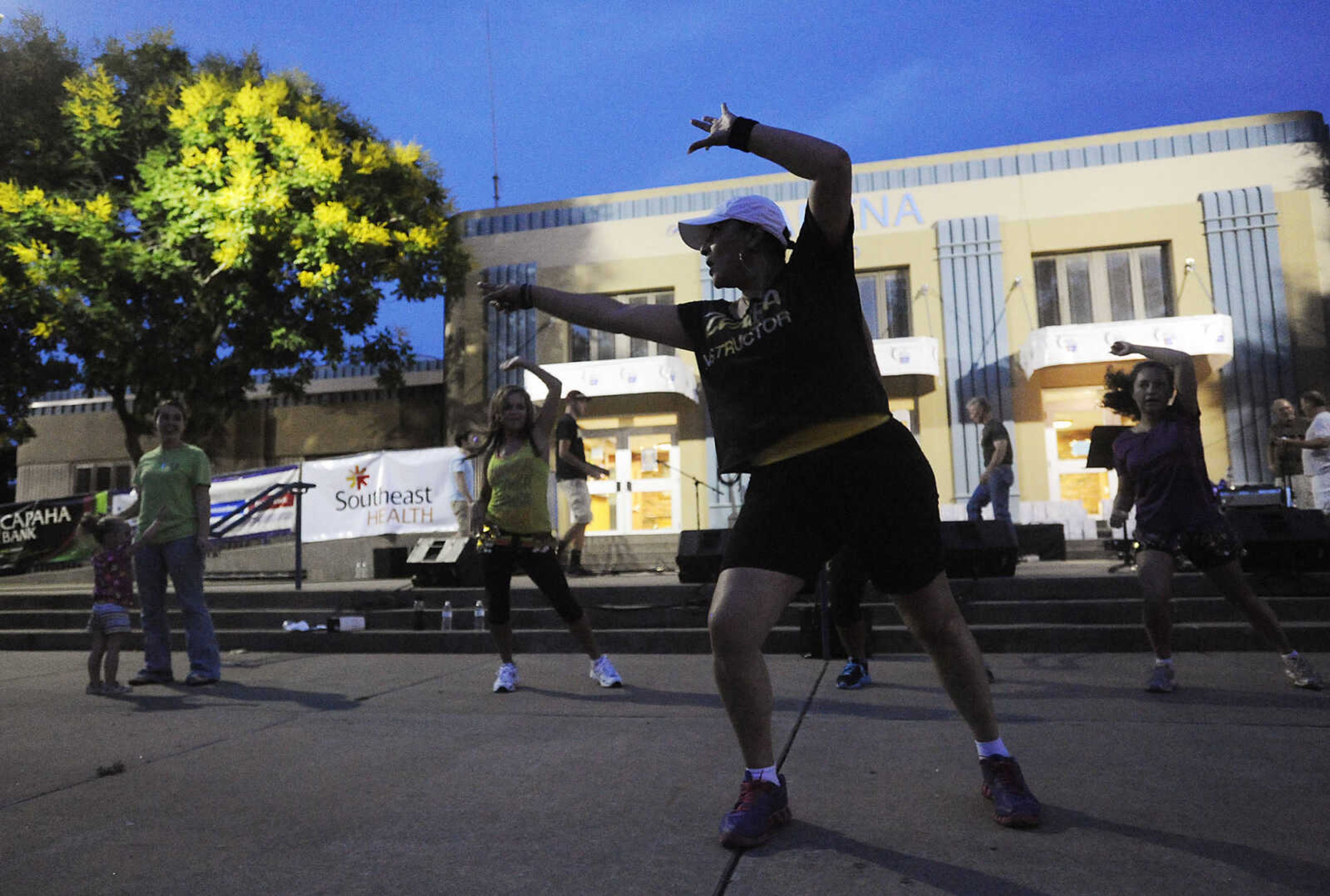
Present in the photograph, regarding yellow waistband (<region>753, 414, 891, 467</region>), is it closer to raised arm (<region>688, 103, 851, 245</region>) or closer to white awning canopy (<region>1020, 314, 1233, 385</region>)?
raised arm (<region>688, 103, 851, 245</region>)

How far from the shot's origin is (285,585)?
1169cm

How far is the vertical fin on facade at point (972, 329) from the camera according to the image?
602 inches

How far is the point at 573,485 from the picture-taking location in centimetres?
1056

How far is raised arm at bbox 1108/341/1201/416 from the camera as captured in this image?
4344 millimetres

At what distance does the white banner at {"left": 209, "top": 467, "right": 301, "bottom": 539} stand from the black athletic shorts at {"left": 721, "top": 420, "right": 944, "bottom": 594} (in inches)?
427

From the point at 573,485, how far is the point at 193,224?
8.25 metres

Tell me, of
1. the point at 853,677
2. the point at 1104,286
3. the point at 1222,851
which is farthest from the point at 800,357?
the point at 1104,286

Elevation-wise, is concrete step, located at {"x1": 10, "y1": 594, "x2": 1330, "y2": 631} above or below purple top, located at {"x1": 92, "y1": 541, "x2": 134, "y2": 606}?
below

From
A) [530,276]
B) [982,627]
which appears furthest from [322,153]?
[982,627]

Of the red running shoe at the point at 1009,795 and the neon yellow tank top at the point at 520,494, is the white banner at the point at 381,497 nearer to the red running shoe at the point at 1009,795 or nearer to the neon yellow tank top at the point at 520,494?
the neon yellow tank top at the point at 520,494

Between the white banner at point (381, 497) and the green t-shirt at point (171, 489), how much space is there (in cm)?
632

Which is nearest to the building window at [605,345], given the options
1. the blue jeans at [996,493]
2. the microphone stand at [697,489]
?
the microphone stand at [697,489]

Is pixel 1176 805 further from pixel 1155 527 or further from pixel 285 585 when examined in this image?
pixel 285 585

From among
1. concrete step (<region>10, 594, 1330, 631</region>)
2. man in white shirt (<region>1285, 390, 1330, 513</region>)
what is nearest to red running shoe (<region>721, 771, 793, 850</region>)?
concrete step (<region>10, 594, 1330, 631</region>)
